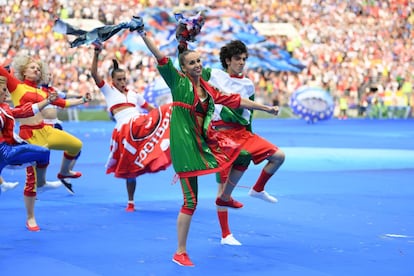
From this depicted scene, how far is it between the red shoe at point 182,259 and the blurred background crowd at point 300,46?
22794 millimetres

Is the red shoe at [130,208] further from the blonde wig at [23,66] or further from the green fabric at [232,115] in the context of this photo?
the green fabric at [232,115]

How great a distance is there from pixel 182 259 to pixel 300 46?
1192 inches

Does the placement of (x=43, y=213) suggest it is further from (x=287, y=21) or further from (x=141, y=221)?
(x=287, y=21)

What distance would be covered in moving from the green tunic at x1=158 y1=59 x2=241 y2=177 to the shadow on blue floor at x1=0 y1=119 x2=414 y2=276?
73cm

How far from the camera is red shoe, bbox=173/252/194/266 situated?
5492 mm

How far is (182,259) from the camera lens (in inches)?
218

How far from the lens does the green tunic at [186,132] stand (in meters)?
5.74

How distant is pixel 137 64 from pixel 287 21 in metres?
9.26

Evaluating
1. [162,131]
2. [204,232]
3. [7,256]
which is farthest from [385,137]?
[7,256]

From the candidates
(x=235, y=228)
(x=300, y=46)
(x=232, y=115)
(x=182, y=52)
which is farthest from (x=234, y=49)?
(x=300, y=46)

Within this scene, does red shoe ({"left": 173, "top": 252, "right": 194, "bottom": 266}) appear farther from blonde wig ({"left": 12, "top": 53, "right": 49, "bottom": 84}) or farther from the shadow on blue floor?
blonde wig ({"left": 12, "top": 53, "right": 49, "bottom": 84})

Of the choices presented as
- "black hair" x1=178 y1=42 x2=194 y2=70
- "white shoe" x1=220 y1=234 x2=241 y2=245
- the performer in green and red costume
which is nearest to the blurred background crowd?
"black hair" x1=178 y1=42 x2=194 y2=70

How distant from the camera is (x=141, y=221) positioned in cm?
760

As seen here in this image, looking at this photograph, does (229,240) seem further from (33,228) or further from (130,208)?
(130,208)
